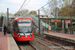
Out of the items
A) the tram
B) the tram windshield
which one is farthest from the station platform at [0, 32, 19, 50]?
the tram windshield

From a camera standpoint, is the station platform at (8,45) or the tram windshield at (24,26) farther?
the tram windshield at (24,26)

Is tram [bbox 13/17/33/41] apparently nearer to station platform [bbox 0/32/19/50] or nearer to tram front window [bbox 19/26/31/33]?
tram front window [bbox 19/26/31/33]

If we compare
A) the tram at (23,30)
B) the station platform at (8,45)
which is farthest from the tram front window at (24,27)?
the station platform at (8,45)

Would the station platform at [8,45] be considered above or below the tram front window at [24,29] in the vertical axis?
below

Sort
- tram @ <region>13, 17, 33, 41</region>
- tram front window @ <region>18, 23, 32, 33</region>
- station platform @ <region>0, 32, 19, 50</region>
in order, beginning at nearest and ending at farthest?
station platform @ <region>0, 32, 19, 50</region> < tram @ <region>13, 17, 33, 41</region> < tram front window @ <region>18, 23, 32, 33</region>

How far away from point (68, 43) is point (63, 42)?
1.48 metres

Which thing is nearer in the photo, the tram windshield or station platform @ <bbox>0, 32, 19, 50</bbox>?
station platform @ <bbox>0, 32, 19, 50</bbox>

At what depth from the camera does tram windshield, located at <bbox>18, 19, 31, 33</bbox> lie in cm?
1434

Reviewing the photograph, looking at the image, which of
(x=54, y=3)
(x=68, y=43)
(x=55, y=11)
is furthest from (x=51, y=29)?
(x=68, y=43)

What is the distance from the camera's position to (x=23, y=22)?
48.9 ft

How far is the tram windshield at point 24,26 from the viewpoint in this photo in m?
14.3

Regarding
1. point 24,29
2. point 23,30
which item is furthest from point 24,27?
point 23,30

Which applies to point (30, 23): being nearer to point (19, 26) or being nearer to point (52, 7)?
point (19, 26)

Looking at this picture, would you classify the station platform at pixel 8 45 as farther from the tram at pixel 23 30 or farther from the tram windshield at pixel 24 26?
the tram windshield at pixel 24 26
